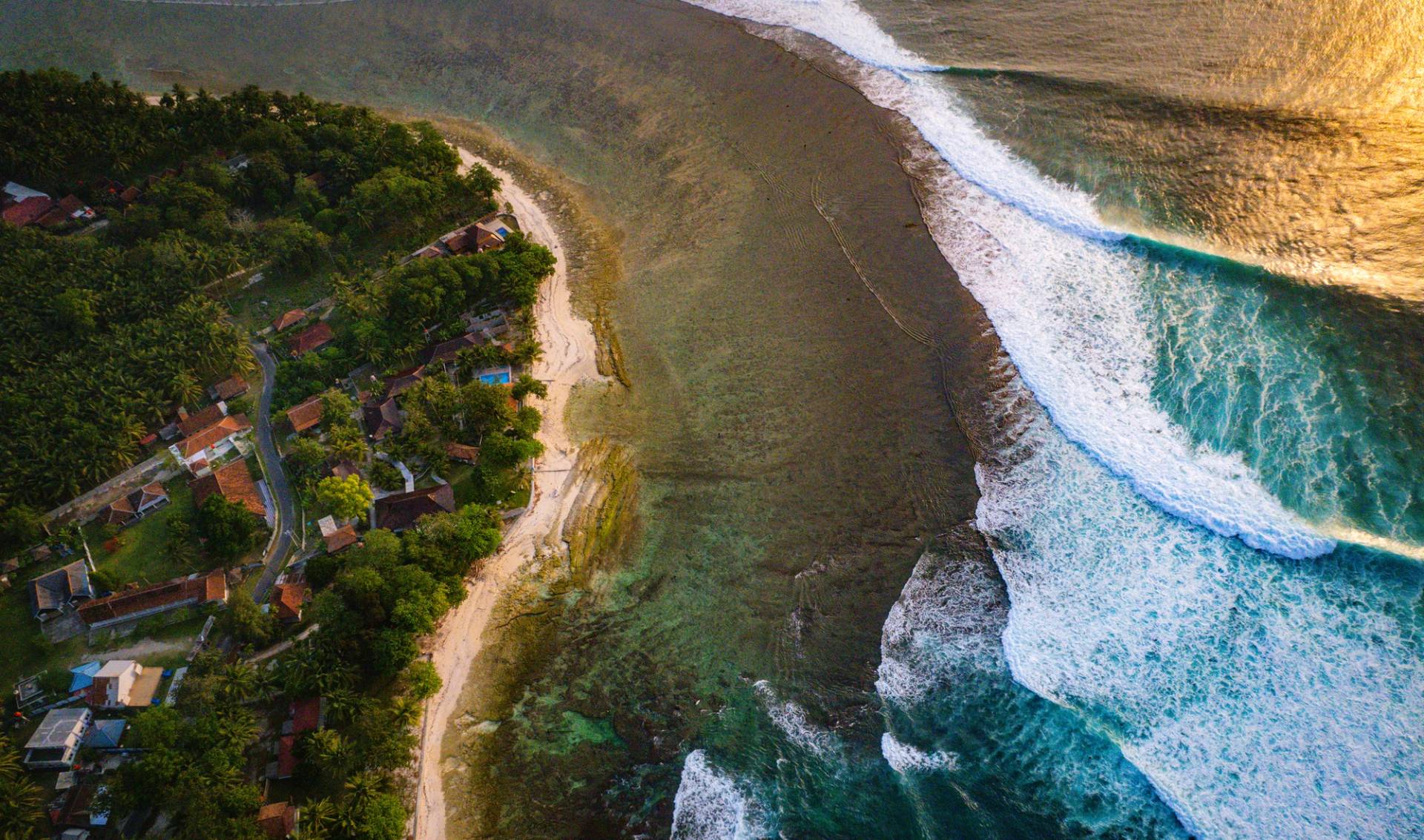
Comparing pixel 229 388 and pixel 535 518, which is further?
pixel 229 388

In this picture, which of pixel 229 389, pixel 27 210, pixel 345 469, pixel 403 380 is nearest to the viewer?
pixel 345 469

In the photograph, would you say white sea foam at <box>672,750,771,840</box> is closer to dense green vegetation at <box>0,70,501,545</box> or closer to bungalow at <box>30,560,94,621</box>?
bungalow at <box>30,560,94,621</box>

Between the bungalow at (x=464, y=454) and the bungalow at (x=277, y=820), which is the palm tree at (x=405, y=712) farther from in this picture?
the bungalow at (x=464, y=454)

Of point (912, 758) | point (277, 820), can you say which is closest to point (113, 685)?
point (277, 820)

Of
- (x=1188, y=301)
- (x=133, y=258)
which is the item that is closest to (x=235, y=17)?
(x=133, y=258)

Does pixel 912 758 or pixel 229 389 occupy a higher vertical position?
pixel 229 389

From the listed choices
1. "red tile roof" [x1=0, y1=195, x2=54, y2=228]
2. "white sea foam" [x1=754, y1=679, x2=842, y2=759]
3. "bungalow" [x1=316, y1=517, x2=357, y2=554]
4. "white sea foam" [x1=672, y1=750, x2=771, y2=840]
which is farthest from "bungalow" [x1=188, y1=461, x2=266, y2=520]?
"red tile roof" [x1=0, y1=195, x2=54, y2=228]

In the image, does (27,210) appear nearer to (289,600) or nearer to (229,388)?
(229,388)
